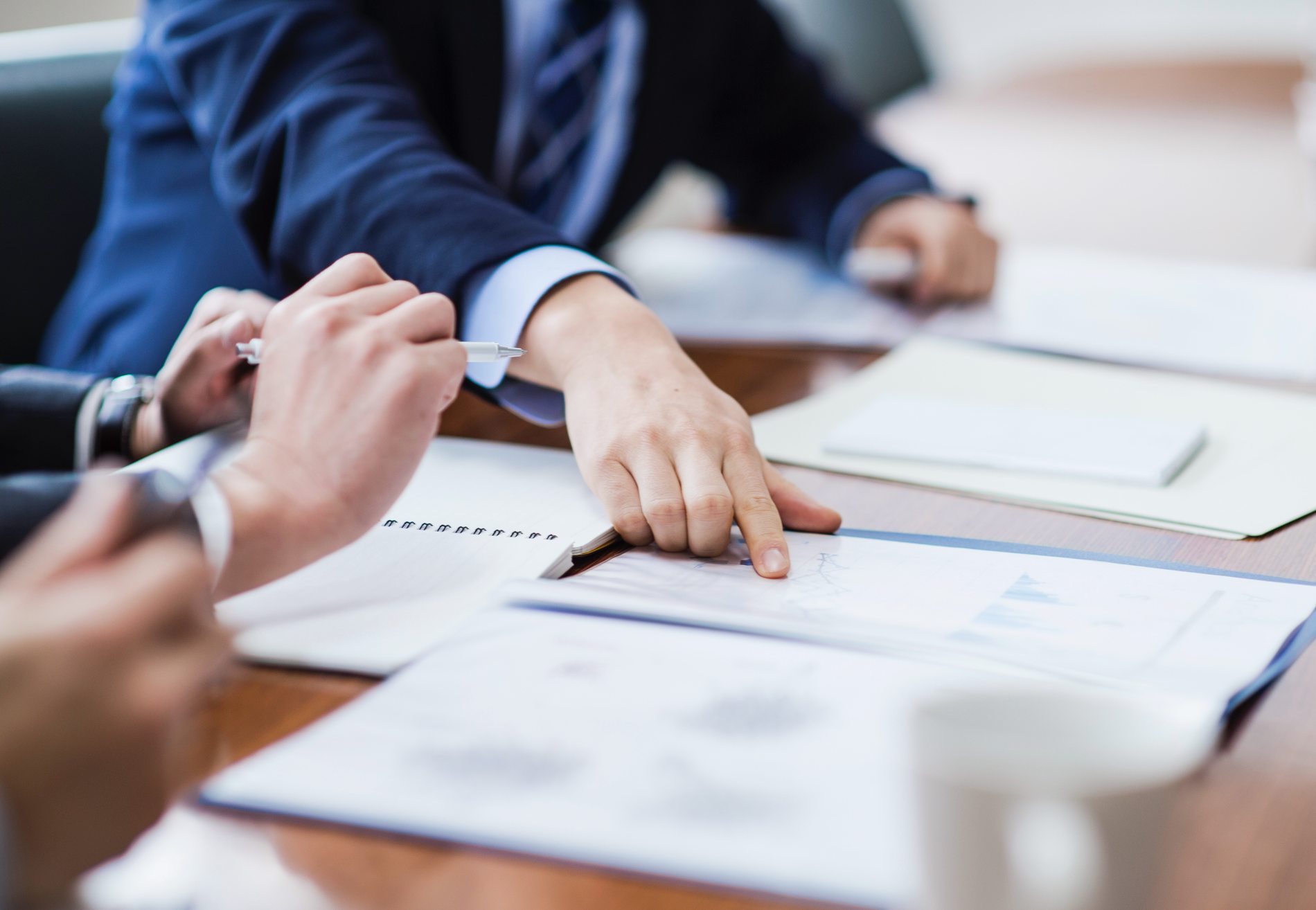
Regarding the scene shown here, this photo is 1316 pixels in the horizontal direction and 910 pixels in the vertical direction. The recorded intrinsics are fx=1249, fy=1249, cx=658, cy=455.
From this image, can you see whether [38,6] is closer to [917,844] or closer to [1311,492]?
[1311,492]

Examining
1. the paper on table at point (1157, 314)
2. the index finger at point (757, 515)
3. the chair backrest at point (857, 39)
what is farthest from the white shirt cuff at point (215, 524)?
the chair backrest at point (857, 39)

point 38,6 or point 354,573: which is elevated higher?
point 38,6

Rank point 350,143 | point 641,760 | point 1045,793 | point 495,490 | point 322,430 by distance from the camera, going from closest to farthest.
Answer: point 1045,793, point 641,760, point 322,430, point 495,490, point 350,143

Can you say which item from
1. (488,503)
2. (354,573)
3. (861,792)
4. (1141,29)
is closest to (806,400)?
(488,503)

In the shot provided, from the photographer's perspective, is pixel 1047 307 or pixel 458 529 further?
pixel 1047 307

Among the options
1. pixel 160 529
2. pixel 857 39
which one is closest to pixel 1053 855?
pixel 160 529

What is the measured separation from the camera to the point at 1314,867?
1.15ft

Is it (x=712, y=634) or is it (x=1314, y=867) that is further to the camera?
(x=712, y=634)

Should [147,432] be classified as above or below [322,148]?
below

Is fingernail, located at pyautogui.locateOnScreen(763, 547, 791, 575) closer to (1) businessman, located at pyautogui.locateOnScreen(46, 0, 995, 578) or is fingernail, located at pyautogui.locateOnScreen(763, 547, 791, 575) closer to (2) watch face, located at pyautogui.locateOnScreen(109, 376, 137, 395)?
(1) businessman, located at pyautogui.locateOnScreen(46, 0, 995, 578)

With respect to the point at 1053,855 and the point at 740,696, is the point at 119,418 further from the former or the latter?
the point at 1053,855

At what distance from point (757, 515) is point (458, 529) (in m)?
0.14

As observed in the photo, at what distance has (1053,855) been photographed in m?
0.27

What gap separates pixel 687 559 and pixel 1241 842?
266 millimetres
